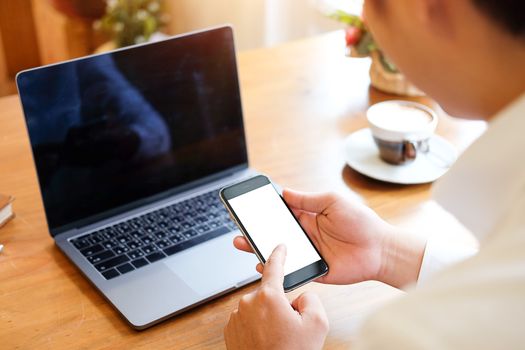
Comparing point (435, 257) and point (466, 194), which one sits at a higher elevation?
point (466, 194)

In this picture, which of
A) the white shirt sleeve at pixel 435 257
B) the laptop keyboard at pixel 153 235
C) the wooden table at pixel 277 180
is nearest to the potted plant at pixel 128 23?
the wooden table at pixel 277 180

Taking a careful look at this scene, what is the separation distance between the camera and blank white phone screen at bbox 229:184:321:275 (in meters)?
0.89

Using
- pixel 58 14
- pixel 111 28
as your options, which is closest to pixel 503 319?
pixel 111 28

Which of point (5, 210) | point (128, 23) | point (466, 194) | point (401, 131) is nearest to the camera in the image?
point (466, 194)

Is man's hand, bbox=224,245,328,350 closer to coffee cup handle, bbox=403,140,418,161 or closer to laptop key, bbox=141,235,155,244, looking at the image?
laptop key, bbox=141,235,155,244

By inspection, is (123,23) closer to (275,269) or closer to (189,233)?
(189,233)

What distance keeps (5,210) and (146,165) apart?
0.72ft

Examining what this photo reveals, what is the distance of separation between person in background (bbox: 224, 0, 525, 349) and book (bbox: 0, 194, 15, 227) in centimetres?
44

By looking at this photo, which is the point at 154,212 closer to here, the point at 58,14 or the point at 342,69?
the point at 342,69

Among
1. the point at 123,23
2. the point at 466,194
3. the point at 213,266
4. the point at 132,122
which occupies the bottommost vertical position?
the point at 123,23

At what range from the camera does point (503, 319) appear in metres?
0.44

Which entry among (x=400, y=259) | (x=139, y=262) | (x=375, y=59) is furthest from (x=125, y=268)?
(x=375, y=59)

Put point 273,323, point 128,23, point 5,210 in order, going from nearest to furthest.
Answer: point 273,323, point 5,210, point 128,23

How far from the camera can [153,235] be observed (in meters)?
0.99
